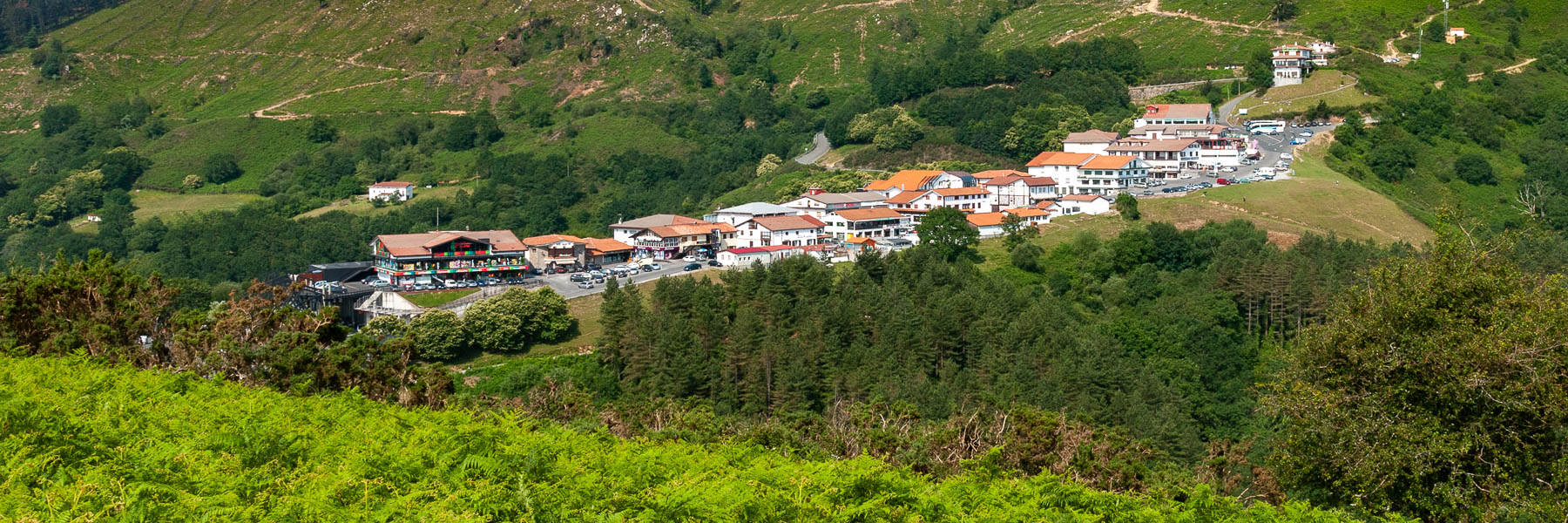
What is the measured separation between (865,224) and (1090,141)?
19.5 meters

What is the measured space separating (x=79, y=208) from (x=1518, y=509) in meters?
92.5

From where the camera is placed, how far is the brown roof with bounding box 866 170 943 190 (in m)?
69.6

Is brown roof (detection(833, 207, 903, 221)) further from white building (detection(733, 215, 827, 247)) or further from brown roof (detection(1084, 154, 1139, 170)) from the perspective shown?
brown roof (detection(1084, 154, 1139, 170))

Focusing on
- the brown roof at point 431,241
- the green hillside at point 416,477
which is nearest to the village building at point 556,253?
the brown roof at point 431,241

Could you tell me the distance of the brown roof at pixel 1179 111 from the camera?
3081 inches

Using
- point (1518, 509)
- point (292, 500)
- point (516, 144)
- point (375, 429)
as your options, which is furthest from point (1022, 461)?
point (516, 144)

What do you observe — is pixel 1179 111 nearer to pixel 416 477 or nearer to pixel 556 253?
pixel 556 253

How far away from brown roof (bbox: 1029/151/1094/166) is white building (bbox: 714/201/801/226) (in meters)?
15.7

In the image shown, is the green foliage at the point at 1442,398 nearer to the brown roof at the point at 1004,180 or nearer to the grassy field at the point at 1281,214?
the grassy field at the point at 1281,214

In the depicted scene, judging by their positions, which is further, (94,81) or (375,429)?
(94,81)

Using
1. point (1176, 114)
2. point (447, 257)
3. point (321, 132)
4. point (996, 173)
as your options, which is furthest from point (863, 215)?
point (321, 132)

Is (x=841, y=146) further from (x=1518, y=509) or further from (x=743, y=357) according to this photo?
(x=1518, y=509)

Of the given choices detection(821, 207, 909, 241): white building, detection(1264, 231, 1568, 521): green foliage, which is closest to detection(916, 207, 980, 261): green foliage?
detection(821, 207, 909, 241): white building

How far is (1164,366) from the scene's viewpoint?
41.2m
